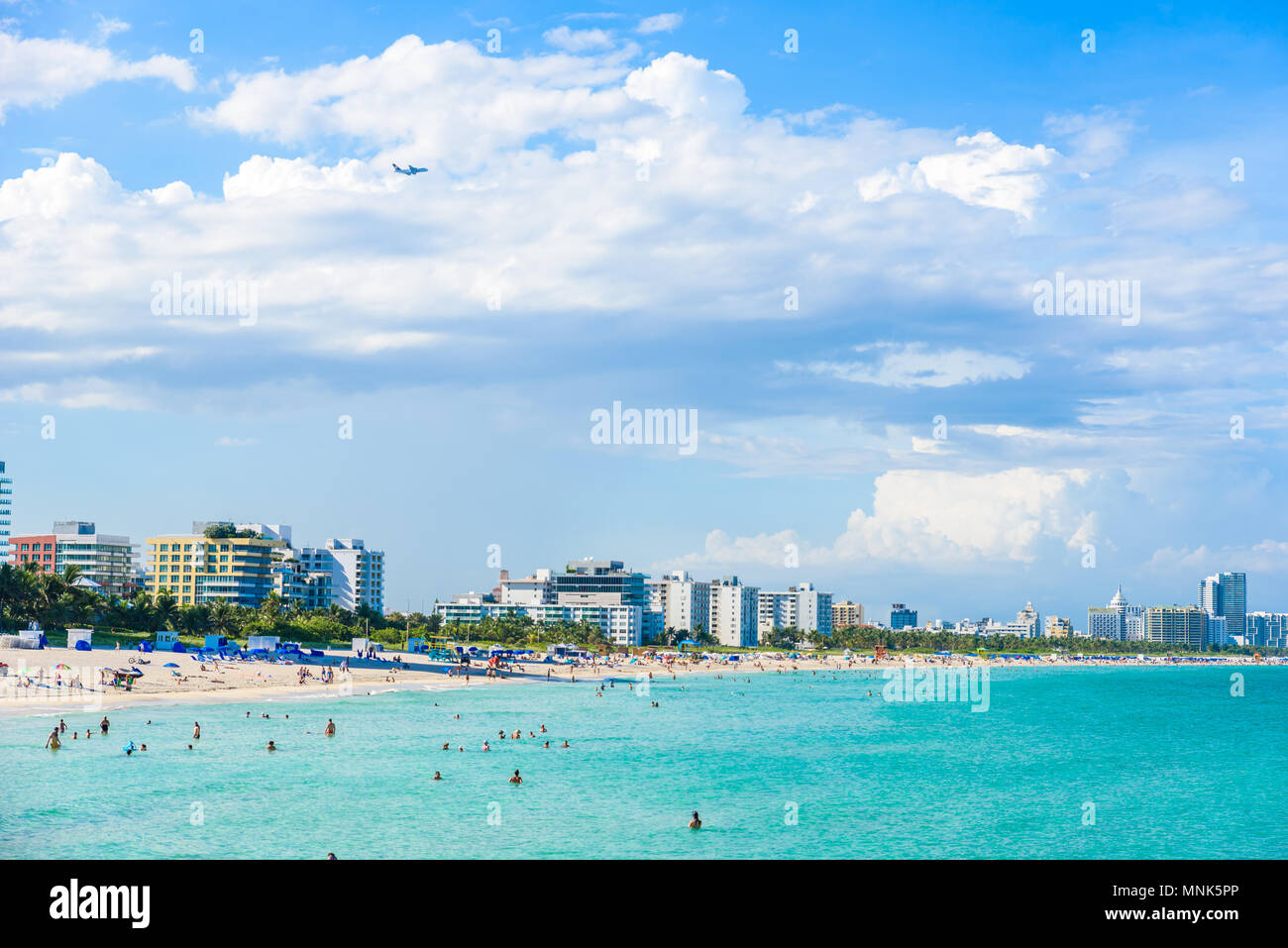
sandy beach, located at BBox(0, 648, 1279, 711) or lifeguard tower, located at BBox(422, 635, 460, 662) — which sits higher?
sandy beach, located at BBox(0, 648, 1279, 711)

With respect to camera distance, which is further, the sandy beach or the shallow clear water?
the sandy beach

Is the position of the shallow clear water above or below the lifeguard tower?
above

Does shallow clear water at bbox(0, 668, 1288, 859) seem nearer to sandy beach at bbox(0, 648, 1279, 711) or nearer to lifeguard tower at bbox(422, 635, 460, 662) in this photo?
sandy beach at bbox(0, 648, 1279, 711)

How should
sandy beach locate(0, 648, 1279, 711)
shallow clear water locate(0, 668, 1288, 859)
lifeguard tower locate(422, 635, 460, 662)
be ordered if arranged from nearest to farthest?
shallow clear water locate(0, 668, 1288, 859), sandy beach locate(0, 648, 1279, 711), lifeguard tower locate(422, 635, 460, 662)

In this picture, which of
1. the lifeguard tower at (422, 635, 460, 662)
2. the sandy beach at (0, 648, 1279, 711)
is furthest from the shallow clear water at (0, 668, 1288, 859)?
the lifeguard tower at (422, 635, 460, 662)

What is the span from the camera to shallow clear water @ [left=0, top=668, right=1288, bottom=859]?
142ft

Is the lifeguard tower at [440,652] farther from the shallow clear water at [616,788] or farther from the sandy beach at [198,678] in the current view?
the shallow clear water at [616,788]

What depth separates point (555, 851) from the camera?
4200cm

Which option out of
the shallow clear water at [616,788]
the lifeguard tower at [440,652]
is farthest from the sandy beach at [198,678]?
the shallow clear water at [616,788]

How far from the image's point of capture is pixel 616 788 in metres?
58.2

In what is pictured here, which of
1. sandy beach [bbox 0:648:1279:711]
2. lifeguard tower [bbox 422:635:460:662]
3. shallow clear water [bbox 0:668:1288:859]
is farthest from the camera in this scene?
lifeguard tower [bbox 422:635:460:662]

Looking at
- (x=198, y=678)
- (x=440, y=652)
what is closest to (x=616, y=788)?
(x=198, y=678)

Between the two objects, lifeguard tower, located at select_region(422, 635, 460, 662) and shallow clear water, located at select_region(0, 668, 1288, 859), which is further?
lifeguard tower, located at select_region(422, 635, 460, 662)
